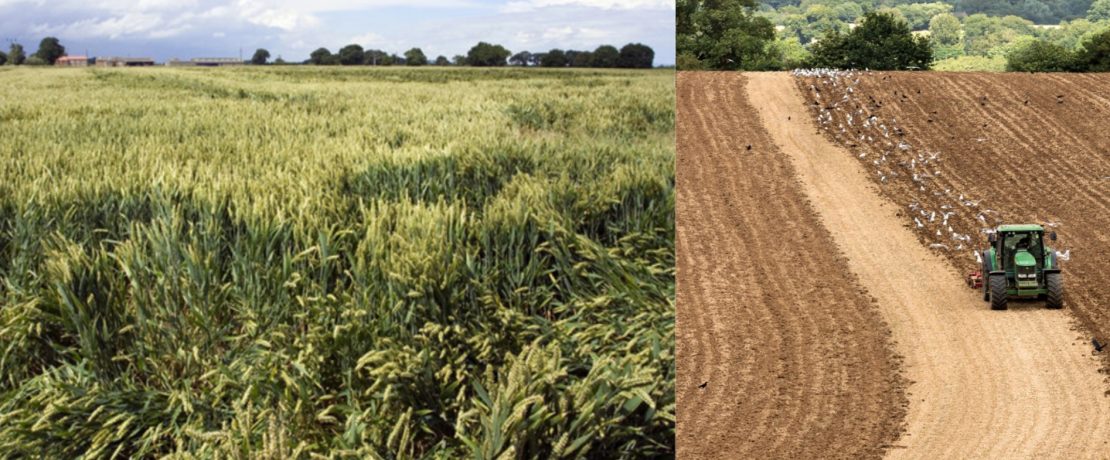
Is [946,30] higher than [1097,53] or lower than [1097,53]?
higher

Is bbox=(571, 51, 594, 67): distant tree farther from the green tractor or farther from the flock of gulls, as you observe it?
the flock of gulls

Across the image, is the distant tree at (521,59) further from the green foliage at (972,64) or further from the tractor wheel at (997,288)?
the green foliage at (972,64)

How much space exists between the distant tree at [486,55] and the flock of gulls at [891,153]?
19.6 metres

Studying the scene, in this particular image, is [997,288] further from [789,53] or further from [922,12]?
[922,12]

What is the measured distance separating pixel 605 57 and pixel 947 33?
194 feet

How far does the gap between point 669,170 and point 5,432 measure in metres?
2.03

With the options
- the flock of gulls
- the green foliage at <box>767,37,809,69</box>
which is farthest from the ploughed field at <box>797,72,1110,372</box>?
the green foliage at <box>767,37,809,69</box>

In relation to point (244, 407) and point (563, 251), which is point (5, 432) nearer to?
point (244, 407)

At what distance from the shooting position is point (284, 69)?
3.48m

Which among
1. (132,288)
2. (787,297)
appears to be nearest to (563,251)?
(132,288)

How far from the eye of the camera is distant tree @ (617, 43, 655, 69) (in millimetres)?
3602

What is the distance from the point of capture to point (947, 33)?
188 ft

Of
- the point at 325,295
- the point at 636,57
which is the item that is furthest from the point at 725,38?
the point at 325,295

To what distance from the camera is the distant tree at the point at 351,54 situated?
10.9 feet
